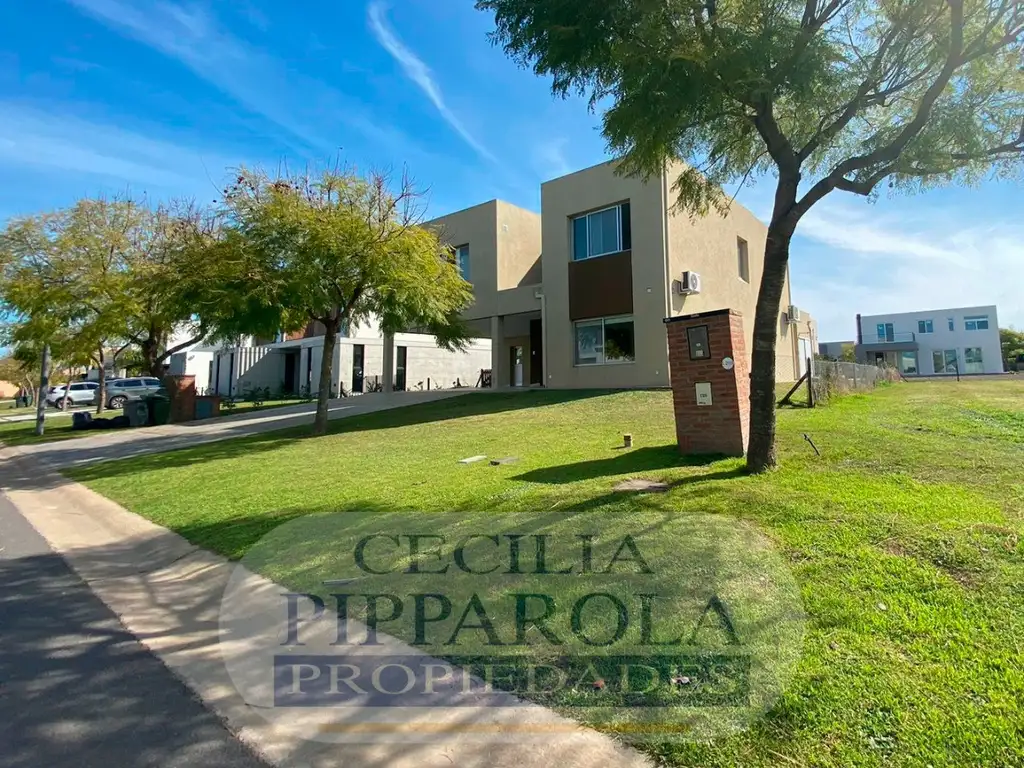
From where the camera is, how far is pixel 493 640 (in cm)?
369

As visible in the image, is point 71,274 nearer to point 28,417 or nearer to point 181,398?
point 181,398

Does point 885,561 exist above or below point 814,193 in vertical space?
below

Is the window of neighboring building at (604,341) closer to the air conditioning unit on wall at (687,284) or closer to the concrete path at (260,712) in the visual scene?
the air conditioning unit on wall at (687,284)

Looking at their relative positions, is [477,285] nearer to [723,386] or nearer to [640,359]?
[640,359]

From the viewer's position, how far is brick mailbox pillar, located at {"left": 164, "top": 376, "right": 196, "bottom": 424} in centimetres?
2208

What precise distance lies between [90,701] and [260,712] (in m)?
1.04

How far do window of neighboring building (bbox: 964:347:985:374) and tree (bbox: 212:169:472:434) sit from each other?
2126 inches

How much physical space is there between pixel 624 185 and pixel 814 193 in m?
13.5

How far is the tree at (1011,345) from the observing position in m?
52.6

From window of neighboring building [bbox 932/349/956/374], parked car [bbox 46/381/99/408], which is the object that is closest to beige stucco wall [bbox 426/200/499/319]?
parked car [bbox 46/381/99/408]

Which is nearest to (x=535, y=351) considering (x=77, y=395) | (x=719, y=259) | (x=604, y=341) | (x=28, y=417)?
(x=604, y=341)

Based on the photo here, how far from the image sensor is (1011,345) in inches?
2131

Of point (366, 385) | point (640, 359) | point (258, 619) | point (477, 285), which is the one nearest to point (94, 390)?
point (366, 385)

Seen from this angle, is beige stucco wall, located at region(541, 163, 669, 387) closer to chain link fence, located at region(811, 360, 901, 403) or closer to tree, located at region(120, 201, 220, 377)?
chain link fence, located at region(811, 360, 901, 403)
